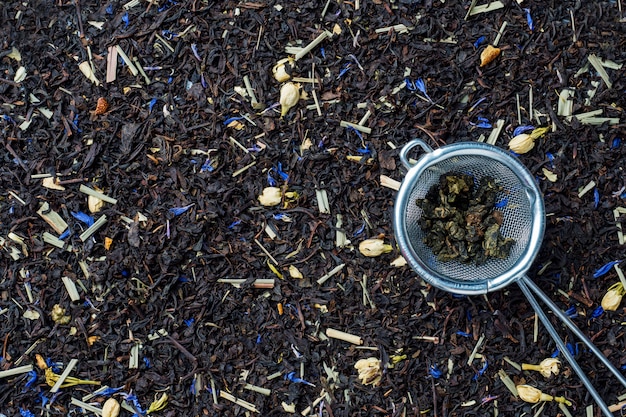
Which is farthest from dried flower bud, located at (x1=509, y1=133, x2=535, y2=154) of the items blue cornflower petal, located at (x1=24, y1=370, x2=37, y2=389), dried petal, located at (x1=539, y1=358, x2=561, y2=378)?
blue cornflower petal, located at (x1=24, y1=370, x2=37, y2=389)

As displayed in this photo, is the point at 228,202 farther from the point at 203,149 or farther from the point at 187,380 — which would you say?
the point at 187,380

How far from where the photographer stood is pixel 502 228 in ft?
7.65

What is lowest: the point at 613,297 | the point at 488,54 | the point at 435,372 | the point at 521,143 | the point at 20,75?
the point at 435,372

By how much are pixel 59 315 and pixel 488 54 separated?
1.87 m

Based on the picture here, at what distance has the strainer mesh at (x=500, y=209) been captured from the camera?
2.29 m

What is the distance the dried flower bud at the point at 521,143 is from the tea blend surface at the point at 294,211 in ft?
0.09

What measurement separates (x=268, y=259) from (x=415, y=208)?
1.90 ft

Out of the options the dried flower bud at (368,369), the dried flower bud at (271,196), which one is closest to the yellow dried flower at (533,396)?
the dried flower bud at (368,369)

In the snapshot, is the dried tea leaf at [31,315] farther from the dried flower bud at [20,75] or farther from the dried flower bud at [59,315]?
the dried flower bud at [20,75]

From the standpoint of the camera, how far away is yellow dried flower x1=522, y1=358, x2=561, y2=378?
7.80ft

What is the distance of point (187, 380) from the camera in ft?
8.06

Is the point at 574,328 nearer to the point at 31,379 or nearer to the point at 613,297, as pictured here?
the point at 613,297

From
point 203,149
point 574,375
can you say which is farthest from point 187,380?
point 574,375

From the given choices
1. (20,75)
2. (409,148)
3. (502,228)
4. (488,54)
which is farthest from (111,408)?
(488,54)
